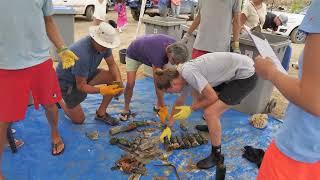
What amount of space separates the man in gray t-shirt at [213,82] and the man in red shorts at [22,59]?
866mm

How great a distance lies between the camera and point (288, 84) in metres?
1.06

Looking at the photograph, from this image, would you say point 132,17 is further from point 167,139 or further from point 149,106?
point 167,139

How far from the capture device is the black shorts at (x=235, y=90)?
8.76 ft

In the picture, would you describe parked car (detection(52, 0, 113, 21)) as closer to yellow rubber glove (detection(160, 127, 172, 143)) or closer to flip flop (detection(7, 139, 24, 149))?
flip flop (detection(7, 139, 24, 149))

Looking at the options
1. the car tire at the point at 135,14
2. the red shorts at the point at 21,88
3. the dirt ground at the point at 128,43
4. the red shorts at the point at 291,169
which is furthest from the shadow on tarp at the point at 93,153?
the car tire at the point at 135,14

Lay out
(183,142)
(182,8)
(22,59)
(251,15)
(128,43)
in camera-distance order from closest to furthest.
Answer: (22,59), (183,142), (251,15), (128,43), (182,8)

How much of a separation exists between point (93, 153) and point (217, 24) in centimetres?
177

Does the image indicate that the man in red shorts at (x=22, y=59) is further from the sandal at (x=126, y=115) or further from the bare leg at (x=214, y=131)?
the bare leg at (x=214, y=131)

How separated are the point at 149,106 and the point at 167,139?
86 centimetres

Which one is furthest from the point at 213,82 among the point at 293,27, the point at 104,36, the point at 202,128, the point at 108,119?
the point at 293,27

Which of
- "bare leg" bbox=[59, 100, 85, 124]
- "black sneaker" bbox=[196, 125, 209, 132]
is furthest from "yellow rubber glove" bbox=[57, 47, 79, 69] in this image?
"black sneaker" bbox=[196, 125, 209, 132]

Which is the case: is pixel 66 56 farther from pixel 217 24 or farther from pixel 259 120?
pixel 259 120

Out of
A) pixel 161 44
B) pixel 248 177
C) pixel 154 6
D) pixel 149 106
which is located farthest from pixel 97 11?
pixel 154 6

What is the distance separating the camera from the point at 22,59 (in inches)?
85.7
